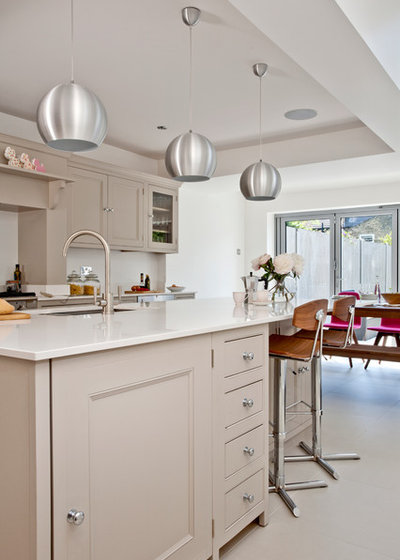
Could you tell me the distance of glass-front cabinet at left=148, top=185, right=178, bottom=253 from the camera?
5750 mm

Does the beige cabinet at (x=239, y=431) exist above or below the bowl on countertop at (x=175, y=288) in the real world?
below

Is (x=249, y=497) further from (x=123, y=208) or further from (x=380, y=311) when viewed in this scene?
(x=123, y=208)

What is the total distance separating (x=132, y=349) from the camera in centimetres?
150

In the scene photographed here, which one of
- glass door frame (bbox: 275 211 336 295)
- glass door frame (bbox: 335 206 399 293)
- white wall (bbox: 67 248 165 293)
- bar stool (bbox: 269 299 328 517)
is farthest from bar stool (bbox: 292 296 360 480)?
glass door frame (bbox: 275 211 336 295)

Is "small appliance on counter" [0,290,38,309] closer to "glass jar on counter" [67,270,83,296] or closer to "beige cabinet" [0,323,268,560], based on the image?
"glass jar on counter" [67,270,83,296]

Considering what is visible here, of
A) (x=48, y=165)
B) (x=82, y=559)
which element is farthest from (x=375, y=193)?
(x=82, y=559)

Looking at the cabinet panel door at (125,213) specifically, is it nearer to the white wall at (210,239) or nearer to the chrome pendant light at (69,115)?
the white wall at (210,239)

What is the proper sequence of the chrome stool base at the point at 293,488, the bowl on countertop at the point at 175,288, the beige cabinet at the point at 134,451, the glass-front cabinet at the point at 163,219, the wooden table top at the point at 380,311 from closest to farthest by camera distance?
the beige cabinet at the point at 134,451, the chrome stool base at the point at 293,488, the wooden table top at the point at 380,311, the glass-front cabinet at the point at 163,219, the bowl on countertop at the point at 175,288

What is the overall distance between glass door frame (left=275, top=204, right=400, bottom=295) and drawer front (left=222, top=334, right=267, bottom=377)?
555 centimetres

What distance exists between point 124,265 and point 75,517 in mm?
4665

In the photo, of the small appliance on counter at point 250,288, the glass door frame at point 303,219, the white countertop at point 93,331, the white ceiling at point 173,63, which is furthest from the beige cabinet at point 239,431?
the glass door frame at point 303,219

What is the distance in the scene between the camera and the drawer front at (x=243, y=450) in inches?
76.0

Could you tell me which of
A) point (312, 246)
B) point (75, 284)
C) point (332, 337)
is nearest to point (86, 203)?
point (75, 284)

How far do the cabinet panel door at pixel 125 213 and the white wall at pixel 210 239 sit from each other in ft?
3.07
